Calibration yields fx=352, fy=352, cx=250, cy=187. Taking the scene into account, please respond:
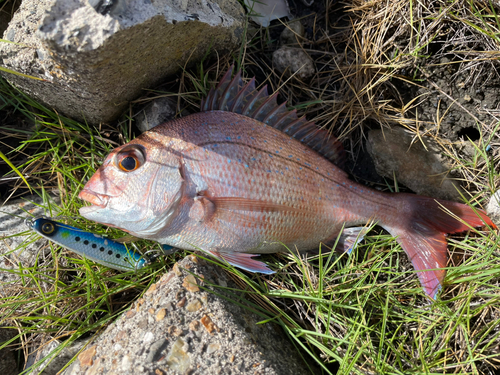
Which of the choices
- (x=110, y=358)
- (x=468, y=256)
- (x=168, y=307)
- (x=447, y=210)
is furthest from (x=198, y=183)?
(x=468, y=256)

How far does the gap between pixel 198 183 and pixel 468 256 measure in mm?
2071

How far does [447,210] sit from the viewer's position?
252 centimetres

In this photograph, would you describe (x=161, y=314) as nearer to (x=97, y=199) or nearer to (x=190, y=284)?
(x=190, y=284)

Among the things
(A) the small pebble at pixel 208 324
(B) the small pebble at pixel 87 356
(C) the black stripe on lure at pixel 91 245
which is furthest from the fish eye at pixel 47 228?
(A) the small pebble at pixel 208 324

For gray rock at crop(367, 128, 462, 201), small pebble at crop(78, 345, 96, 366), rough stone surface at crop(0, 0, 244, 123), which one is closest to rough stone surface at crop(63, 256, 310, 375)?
small pebble at crop(78, 345, 96, 366)

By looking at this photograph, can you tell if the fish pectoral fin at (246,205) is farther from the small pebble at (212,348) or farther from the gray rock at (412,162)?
the gray rock at (412,162)

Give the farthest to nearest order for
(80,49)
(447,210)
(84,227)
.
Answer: (84,227), (447,210), (80,49)

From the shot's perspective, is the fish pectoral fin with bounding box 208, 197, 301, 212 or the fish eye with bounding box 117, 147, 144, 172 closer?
the fish eye with bounding box 117, 147, 144, 172

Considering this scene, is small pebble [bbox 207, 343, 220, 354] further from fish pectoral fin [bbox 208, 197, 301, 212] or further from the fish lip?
the fish lip

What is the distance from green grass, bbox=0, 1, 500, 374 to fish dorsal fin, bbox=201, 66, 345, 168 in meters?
0.21

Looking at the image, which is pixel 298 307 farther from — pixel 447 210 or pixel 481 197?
pixel 481 197

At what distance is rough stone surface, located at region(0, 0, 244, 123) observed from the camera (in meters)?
1.98

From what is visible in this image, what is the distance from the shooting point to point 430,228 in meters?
2.59

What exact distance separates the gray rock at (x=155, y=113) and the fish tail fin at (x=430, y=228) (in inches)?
73.0
